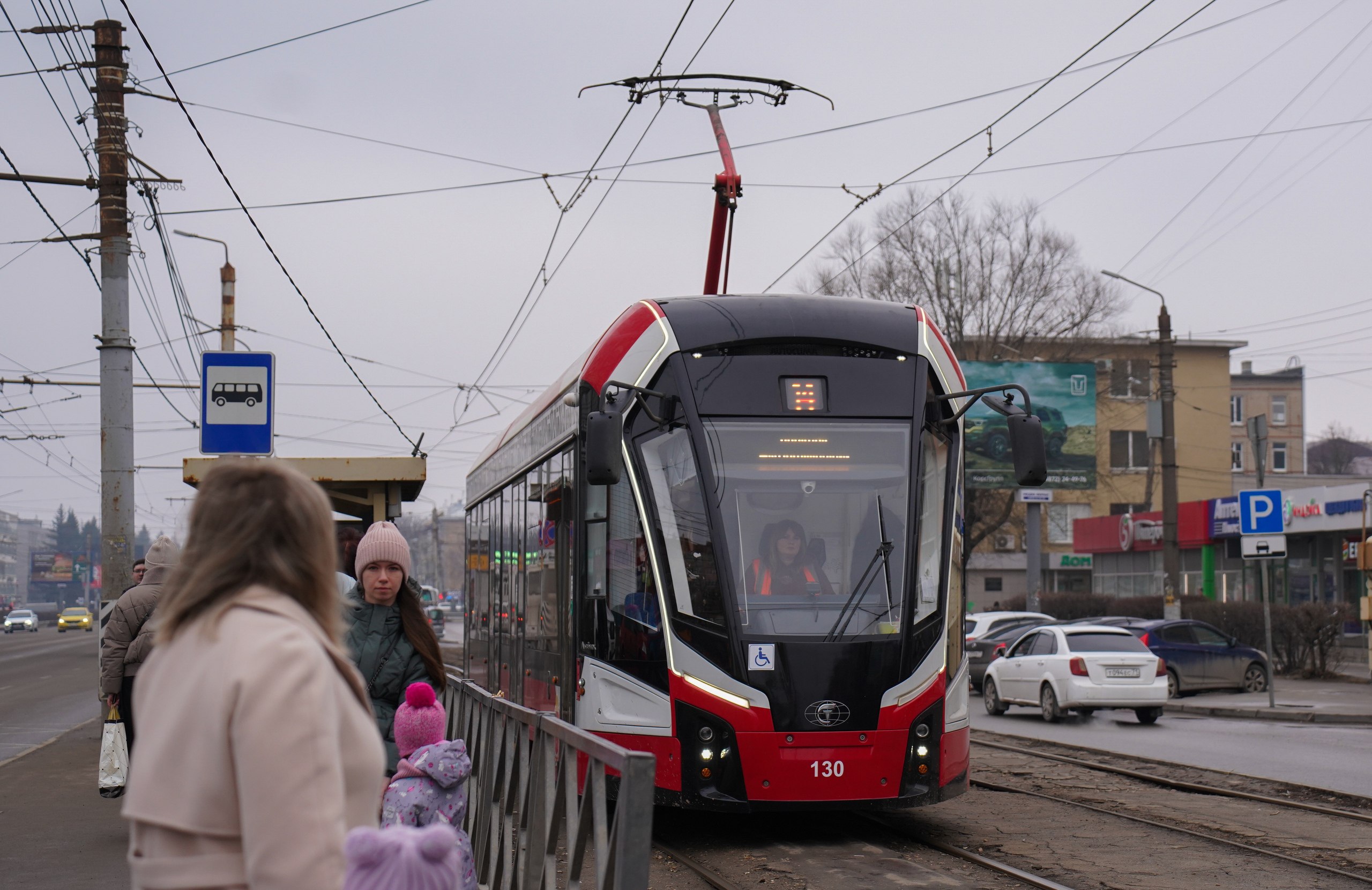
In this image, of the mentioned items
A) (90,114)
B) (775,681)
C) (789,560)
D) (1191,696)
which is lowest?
(1191,696)

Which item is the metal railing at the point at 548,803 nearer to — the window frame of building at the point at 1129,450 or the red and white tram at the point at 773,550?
the red and white tram at the point at 773,550

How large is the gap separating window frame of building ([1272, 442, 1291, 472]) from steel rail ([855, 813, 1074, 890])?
279ft

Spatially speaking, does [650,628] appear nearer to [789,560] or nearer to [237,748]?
[789,560]

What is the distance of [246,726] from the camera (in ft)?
7.45

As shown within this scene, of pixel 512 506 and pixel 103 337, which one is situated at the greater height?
pixel 103 337

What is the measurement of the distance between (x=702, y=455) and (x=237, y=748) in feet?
22.1

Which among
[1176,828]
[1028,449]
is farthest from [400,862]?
[1176,828]

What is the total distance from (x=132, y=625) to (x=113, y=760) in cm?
149

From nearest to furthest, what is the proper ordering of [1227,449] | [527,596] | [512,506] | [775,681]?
[775,681], [527,596], [512,506], [1227,449]

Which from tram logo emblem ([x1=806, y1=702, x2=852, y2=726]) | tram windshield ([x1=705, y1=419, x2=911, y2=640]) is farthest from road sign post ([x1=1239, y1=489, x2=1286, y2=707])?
tram logo emblem ([x1=806, y1=702, x2=852, y2=726])

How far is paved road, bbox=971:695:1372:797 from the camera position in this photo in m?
13.6

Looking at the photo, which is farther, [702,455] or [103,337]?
→ [103,337]

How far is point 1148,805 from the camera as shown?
36.9 ft

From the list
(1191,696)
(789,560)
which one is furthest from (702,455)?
(1191,696)
